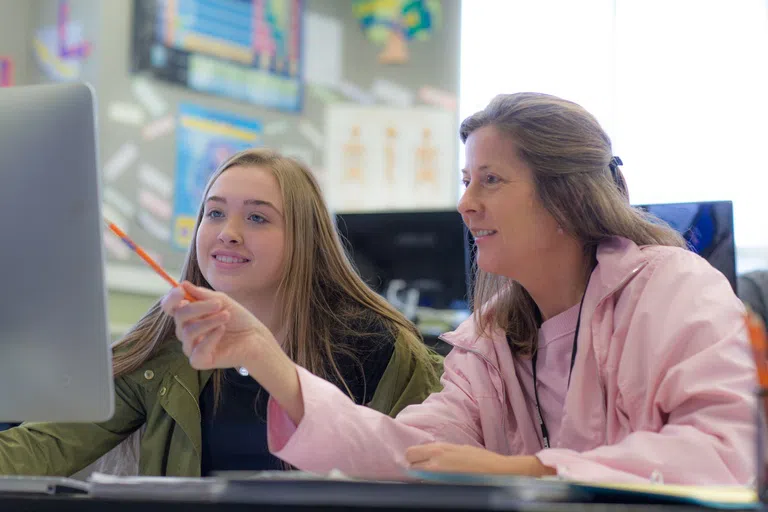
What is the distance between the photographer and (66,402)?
864mm

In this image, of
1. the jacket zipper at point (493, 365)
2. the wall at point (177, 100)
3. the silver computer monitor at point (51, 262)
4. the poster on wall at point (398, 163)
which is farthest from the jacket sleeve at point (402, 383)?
the poster on wall at point (398, 163)

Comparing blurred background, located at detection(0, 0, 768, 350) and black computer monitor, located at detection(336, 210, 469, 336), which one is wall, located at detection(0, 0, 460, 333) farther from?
black computer monitor, located at detection(336, 210, 469, 336)

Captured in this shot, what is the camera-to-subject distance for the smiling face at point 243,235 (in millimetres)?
1743

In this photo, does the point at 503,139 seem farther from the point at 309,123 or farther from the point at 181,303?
the point at 309,123

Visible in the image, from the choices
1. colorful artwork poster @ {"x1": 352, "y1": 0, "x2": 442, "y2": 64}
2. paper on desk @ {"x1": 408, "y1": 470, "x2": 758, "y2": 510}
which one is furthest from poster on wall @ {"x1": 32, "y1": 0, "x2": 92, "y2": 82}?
paper on desk @ {"x1": 408, "y1": 470, "x2": 758, "y2": 510}

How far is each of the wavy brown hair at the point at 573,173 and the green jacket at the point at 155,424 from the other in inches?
10.8

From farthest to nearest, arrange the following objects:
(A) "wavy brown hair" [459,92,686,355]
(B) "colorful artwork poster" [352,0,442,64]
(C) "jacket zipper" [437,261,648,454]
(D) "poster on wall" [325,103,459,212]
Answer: (B) "colorful artwork poster" [352,0,442,64] < (D) "poster on wall" [325,103,459,212] < (A) "wavy brown hair" [459,92,686,355] < (C) "jacket zipper" [437,261,648,454]

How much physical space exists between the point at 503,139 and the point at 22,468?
0.97 metres

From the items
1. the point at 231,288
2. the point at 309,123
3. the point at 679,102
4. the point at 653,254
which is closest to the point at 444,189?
the point at 309,123

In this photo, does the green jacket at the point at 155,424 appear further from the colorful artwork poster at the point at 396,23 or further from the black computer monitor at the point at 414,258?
the colorful artwork poster at the point at 396,23

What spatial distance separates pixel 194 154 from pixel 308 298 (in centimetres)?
259

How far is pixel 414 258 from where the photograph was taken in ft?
9.86

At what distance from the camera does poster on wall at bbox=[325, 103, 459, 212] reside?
494 cm

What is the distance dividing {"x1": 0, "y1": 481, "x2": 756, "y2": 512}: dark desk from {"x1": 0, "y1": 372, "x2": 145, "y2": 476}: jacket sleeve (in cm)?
87
